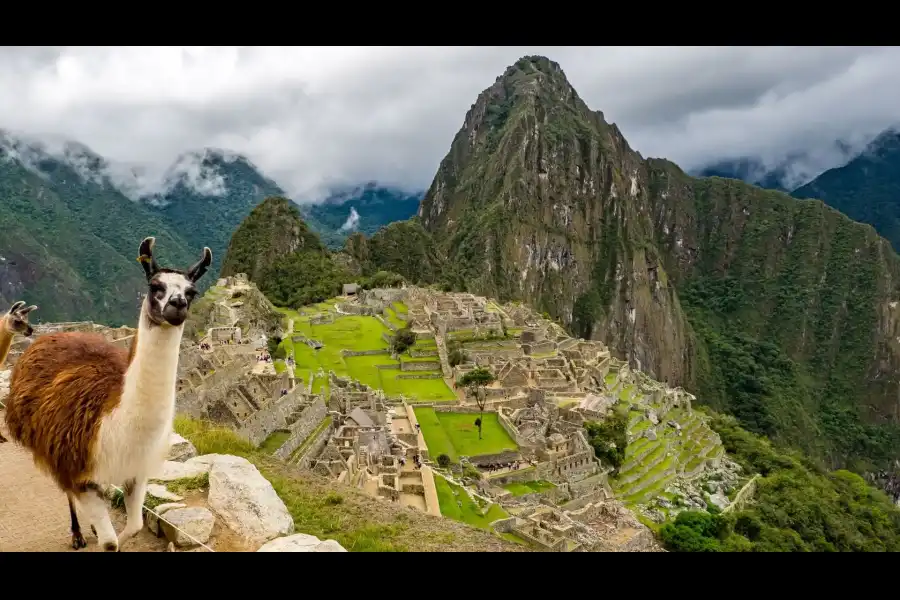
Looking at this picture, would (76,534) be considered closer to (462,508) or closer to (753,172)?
(462,508)

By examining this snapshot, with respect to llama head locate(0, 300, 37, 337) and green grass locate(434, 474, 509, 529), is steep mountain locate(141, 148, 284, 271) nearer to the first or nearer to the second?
green grass locate(434, 474, 509, 529)

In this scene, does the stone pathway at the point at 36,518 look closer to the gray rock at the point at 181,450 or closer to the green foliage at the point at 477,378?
the gray rock at the point at 181,450

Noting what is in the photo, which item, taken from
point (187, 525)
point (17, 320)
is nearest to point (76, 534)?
point (187, 525)

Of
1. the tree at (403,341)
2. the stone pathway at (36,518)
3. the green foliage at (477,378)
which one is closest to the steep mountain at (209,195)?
the tree at (403,341)
